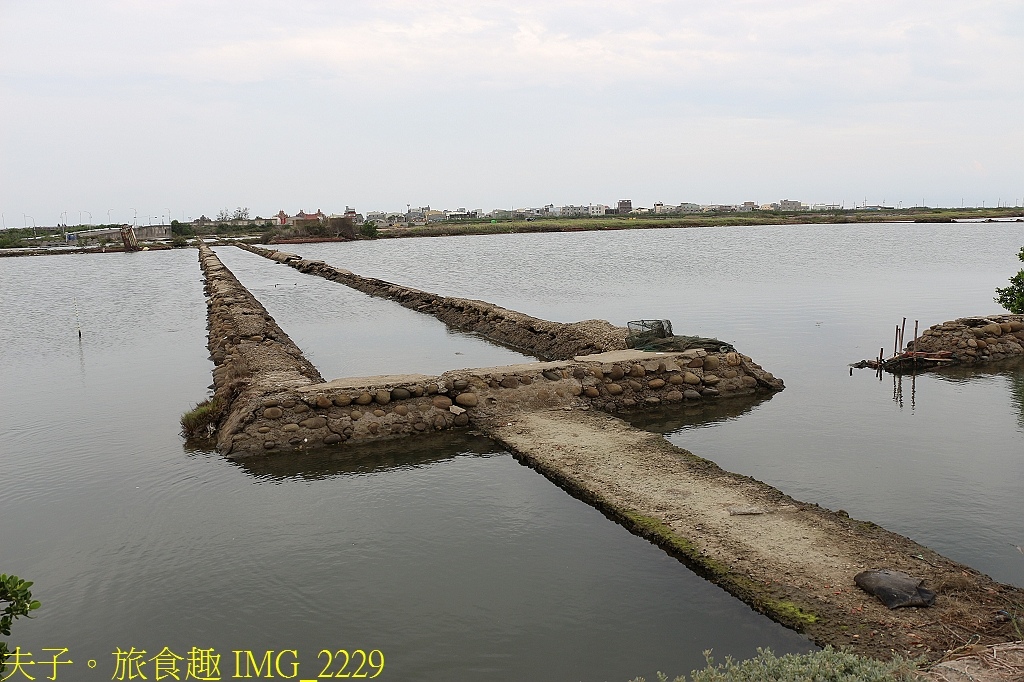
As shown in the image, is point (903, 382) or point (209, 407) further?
point (903, 382)

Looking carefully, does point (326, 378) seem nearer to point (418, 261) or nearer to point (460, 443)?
point (460, 443)

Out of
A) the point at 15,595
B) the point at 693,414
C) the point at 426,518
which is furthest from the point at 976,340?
the point at 15,595

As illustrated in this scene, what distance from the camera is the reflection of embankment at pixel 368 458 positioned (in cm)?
887

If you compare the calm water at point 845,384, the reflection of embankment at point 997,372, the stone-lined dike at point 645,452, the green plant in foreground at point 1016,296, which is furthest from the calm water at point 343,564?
the green plant in foreground at point 1016,296

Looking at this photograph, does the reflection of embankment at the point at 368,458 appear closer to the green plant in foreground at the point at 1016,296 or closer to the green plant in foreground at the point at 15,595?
the green plant in foreground at the point at 15,595

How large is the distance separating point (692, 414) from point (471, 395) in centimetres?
318

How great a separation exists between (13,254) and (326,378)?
211ft

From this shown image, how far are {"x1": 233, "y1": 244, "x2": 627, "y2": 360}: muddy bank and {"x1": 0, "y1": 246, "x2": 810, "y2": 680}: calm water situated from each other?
5.89 metres

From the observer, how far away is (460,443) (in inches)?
385

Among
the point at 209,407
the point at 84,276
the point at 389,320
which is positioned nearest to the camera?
the point at 209,407

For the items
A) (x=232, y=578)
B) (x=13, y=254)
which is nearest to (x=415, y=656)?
(x=232, y=578)

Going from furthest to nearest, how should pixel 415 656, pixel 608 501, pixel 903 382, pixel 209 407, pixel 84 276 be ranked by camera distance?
pixel 84 276
pixel 903 382
pixel 209 407
pixel 608 501
pixel 415 656

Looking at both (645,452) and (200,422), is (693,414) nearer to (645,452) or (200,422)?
(645,452)

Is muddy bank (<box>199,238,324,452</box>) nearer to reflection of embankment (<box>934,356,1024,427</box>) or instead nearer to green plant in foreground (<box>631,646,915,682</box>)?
green plant in foreground (<box>631,646,915,682</box>)
